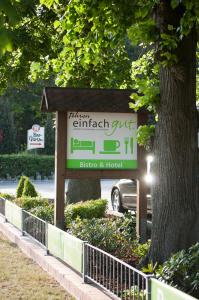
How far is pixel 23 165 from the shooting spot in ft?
137

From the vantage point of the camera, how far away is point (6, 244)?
34.8 feet

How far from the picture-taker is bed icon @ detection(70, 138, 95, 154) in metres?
9.71

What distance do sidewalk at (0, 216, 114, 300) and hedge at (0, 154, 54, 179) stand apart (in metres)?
30.6

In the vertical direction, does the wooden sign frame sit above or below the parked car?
above

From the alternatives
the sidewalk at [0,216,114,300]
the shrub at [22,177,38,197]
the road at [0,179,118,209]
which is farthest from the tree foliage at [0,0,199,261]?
the road at [0,179,118,209]

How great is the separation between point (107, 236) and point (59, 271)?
3.46 feet

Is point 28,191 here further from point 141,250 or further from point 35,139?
point 35,139

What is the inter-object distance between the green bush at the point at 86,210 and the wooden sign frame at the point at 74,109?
1.25 meters

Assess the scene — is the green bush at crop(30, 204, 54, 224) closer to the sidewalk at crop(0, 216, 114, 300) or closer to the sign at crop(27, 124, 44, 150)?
the sidewalk at crop(0, 216, 114, 300)

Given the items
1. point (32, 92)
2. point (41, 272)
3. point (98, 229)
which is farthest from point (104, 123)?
point (32, 92)

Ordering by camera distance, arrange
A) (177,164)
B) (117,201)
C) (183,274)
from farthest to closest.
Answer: (117,201) → (177,164) → (183,274)


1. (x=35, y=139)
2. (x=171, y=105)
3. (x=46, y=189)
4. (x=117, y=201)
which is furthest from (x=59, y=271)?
(x=46, y=189)

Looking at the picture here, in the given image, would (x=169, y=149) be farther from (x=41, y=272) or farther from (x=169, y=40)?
(x=41, y=272)

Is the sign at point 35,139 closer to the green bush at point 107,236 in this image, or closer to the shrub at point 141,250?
the green bush at point 107,236
